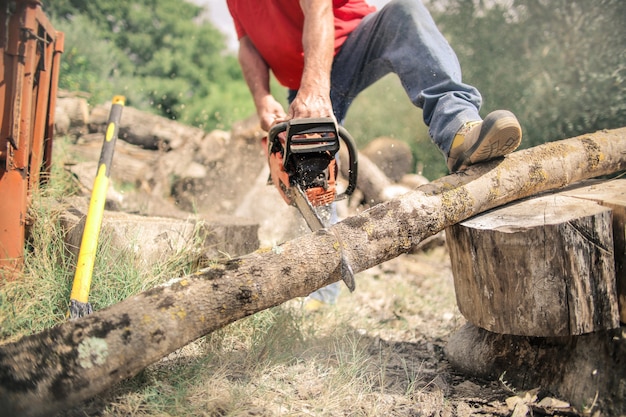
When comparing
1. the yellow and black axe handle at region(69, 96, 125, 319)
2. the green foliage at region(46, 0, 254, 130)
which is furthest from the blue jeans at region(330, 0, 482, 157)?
the green foliage at region(46, 0, 254, 130)

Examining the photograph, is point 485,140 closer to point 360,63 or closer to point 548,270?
point 548,270

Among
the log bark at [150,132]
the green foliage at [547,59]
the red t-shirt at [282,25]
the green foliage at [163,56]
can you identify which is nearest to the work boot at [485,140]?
the red t-shirt at [282,25]

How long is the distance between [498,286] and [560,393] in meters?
0.48

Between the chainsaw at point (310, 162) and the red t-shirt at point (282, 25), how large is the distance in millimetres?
760

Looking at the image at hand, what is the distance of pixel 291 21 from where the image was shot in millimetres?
2617

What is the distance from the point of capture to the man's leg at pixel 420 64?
6.89 feet

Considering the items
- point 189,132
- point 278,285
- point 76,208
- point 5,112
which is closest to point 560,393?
point 278,285

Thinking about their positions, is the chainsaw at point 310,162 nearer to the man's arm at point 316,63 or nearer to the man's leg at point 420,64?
the man's arm at point 316,63

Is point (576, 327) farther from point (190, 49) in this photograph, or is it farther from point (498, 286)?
point (190, 49)

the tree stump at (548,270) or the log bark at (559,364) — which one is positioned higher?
the tree stump at (548,270)

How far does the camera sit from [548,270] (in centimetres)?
173

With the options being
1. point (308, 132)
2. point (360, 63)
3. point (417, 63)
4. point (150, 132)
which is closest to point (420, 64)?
point (417, 63)

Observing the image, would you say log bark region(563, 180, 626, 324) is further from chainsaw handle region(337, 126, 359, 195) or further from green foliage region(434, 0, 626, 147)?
green foliage region(434, 0, 626, 147)

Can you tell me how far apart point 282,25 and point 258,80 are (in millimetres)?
331
